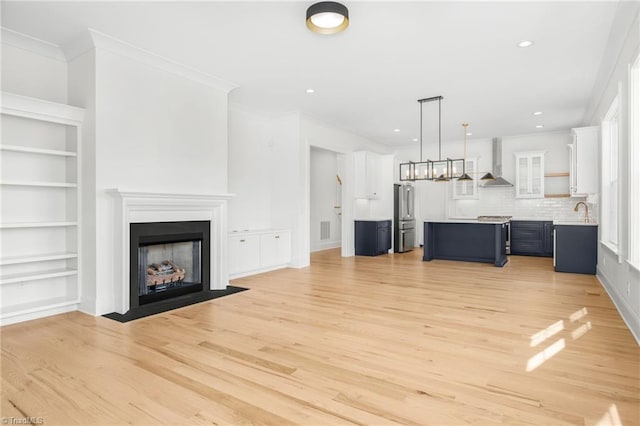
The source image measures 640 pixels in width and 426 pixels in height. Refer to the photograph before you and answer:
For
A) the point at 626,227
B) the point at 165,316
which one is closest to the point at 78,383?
the point at 165,316

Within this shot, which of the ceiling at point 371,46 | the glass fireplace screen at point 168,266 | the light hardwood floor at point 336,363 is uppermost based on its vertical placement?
the ceiling at point 371,46

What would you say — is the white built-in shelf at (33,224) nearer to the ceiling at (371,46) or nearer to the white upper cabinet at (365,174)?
the ceiling at (371,46)

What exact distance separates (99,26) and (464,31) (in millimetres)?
3586

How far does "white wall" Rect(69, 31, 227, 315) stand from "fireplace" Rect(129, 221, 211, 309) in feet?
0.74

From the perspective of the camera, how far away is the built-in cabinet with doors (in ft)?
19.0

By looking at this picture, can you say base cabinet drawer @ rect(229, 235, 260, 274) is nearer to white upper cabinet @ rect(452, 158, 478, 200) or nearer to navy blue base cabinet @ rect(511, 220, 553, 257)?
white upper cabinet @ rect(452, 158, 478, 200)


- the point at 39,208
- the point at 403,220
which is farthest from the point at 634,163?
the point at 403,220

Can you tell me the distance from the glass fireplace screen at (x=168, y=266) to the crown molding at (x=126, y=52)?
2104 mm

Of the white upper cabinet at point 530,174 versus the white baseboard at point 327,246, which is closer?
the white upper cabinet at point 530,174

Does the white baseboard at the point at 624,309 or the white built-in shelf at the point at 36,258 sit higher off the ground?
the white built-in shelf at the point at 36,258

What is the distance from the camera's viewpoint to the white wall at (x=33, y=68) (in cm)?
377

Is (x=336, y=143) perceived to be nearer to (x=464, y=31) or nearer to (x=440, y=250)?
(x=440, y=250)

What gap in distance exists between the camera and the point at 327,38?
153 inches

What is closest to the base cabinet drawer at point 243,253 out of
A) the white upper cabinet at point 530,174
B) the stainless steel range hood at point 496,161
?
the stainless steel range hood at point 496,161
